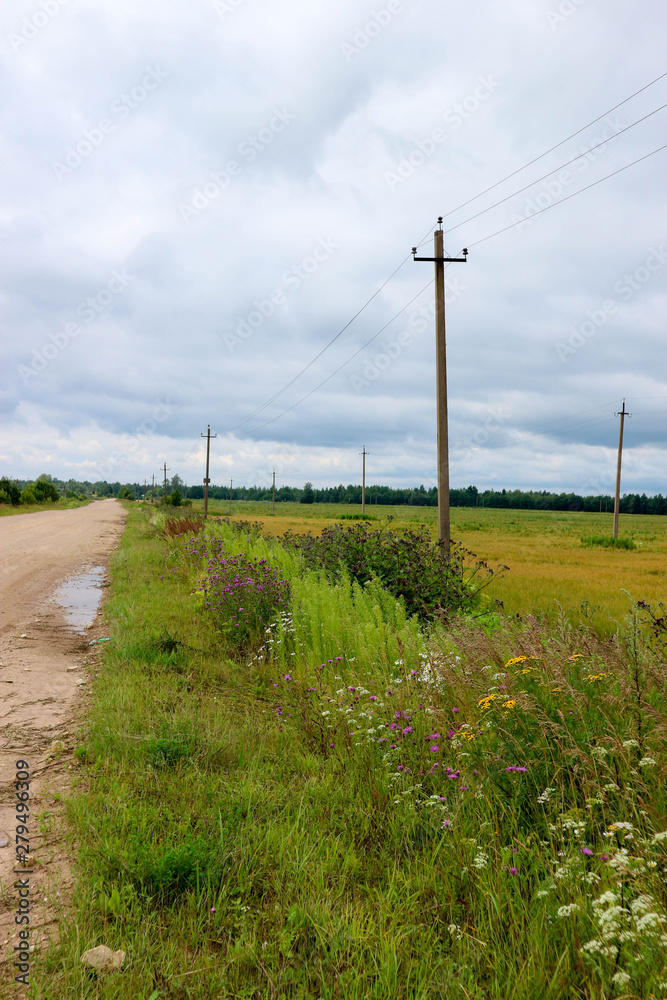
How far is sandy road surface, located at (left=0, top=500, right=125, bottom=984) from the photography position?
2578 mm

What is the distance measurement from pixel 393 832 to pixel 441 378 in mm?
9040

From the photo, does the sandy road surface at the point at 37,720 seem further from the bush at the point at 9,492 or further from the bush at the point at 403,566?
the bush at the point at 9,492

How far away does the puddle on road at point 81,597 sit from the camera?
8852 mm

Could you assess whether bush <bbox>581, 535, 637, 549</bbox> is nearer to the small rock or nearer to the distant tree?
the small rock

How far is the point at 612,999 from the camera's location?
6.04 ft

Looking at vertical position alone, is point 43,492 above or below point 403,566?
above

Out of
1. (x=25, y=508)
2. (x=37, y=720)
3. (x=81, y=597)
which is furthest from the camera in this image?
(x=25, y=508)

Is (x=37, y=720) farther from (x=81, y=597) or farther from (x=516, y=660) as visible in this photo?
(x=81, y=597)

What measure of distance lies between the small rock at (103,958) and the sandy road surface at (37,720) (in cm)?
26

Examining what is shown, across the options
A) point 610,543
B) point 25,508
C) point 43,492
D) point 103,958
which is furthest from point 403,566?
point 43,492

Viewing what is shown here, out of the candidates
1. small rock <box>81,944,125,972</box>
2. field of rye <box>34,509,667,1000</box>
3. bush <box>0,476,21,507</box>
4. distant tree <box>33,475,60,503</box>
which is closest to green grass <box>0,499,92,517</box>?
bush <box>0,476,21,507</box>

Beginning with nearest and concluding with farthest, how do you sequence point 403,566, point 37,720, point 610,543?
point 37,720 → point 403,566 → point 610,543

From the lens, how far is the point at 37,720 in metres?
4.70

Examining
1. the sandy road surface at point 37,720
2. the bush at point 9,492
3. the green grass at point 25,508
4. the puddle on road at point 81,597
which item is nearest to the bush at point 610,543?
the puddle on road at point 81,597
